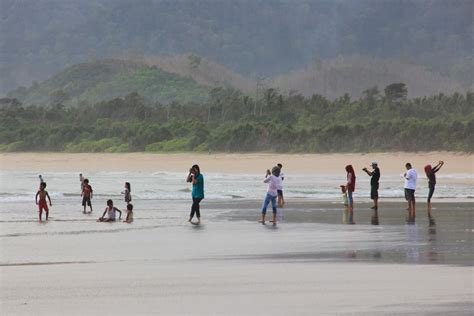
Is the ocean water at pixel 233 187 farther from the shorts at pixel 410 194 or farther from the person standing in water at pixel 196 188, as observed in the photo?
the person standing in water at pixel 196 188

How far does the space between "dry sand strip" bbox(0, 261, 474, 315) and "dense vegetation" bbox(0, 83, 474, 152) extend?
160 feet

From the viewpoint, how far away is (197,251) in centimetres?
1664

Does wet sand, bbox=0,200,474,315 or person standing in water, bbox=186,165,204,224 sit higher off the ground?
person standing in water, bbox=186,165,204,224

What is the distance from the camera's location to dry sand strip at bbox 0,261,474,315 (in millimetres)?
11055

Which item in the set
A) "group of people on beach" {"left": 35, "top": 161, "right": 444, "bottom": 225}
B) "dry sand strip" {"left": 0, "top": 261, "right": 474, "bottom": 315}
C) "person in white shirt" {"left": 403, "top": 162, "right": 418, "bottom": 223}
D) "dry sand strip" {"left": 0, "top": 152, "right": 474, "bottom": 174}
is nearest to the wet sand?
"dry sand strip" {"left": 0, "top": 261, "right": 474, "bottom": 315}

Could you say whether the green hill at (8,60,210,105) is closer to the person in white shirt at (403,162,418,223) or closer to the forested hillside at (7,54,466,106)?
the forested hillside at (7,54,466,106)

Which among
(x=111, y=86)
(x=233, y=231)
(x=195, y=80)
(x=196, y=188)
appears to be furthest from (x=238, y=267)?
(x=111, y=86)

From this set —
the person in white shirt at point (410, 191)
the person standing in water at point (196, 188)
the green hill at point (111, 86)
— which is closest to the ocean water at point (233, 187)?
the person in white shirt at point (410, 191)

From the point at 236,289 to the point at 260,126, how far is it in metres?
64.5

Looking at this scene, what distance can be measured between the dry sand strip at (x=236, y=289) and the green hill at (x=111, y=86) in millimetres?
135221

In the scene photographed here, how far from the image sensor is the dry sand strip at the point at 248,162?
5428 cm

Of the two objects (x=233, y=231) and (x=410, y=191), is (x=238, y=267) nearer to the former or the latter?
(x=233, y=231)

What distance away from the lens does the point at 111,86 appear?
167750 mm

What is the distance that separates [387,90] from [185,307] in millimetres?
91198
